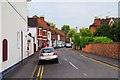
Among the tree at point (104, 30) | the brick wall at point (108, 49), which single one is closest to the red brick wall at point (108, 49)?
the brick wall at point (108, 49)

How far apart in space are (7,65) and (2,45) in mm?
2396

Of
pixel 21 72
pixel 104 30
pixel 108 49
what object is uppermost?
pixel 104 30

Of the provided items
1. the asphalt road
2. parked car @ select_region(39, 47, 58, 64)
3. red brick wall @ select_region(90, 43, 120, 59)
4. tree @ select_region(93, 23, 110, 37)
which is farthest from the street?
tree @ select_region(93, 23, 110, 37)

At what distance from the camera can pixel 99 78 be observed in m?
14.3

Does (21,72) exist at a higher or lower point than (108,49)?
lower

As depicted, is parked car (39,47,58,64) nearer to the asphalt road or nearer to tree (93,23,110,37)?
the asphalt road

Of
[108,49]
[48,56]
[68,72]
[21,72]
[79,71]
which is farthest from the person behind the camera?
[108,49]

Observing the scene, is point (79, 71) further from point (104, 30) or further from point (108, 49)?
point (104, 30)

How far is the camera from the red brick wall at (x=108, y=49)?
99.3 feet

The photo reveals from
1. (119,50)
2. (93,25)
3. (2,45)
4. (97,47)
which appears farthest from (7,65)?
(93,25)

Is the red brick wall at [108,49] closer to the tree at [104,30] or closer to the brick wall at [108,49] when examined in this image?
the brick wall at [108,49]

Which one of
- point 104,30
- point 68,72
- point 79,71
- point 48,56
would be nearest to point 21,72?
point 68,72

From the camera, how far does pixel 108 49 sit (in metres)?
34.4

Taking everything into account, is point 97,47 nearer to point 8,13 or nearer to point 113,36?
point 113,36
